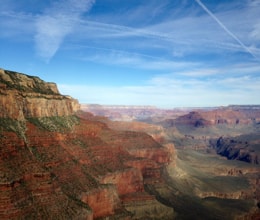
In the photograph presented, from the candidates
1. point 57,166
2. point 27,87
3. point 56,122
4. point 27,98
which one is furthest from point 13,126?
point 56,122

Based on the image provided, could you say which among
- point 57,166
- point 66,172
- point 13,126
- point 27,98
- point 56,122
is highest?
point 27,98

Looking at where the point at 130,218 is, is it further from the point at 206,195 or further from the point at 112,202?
the point at 206,195

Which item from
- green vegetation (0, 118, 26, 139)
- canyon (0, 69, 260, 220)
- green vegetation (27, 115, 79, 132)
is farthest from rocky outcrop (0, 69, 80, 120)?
green vegetation (27, 115, 79, 132)

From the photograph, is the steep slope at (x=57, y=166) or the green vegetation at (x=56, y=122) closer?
the steep slope at (x=57, y=166)

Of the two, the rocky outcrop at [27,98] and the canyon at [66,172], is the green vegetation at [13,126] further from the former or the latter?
the rocky outcrop at [27,98]

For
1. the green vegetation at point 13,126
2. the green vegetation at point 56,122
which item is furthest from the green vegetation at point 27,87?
the green vegetation at point 13,126

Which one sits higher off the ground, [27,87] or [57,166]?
[27,87]

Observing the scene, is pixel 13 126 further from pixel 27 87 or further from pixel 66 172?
pixel 27 87

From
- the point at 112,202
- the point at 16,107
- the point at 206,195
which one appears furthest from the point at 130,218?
the point at 206,195
